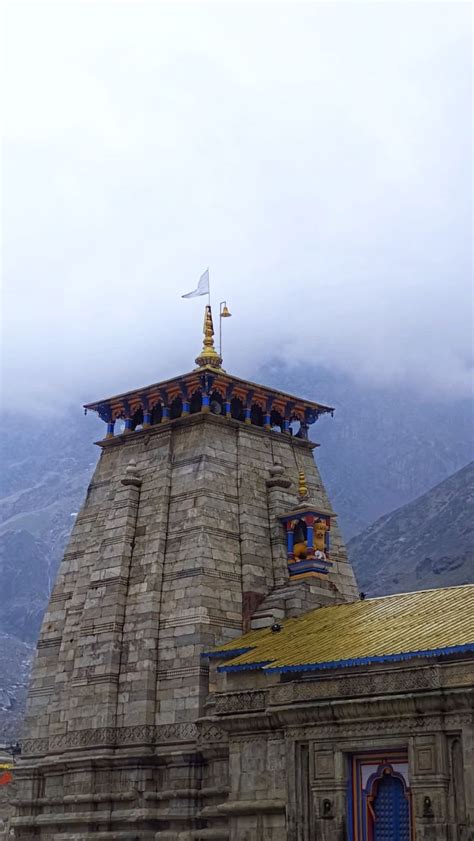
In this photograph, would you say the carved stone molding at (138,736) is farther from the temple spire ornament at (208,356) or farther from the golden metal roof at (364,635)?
the temple spire ornament at (208,356)

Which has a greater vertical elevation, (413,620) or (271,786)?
(413,620)

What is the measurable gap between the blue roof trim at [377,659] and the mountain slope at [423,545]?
10374 cm

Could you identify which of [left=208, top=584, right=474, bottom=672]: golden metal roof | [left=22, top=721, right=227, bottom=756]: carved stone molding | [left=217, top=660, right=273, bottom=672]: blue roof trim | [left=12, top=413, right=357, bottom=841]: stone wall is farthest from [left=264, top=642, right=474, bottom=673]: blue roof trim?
[left=12, top=413, right=357, bottom=841]: stone wall

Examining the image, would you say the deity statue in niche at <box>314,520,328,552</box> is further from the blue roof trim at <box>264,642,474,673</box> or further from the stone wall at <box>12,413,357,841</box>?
the blue roof trim at <box>264,642,474,673</box>

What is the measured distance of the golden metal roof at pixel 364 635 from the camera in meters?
27.4

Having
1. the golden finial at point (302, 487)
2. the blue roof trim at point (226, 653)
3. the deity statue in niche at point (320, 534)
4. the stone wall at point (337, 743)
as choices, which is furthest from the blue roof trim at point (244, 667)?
the golden finial at point (302, 487)

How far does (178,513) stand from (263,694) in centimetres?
946

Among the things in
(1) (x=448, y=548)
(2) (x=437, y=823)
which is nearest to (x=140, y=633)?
(2) (x=437, y=823)

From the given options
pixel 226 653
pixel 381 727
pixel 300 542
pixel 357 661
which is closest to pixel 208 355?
pixel 300 542

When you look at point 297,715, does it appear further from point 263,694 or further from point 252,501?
point 252,501

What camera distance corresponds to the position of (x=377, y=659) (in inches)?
1074

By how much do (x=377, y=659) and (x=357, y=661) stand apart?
24.2 inches

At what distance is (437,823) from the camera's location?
25.6 m

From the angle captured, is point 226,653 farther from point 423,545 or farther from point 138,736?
point 423,545
